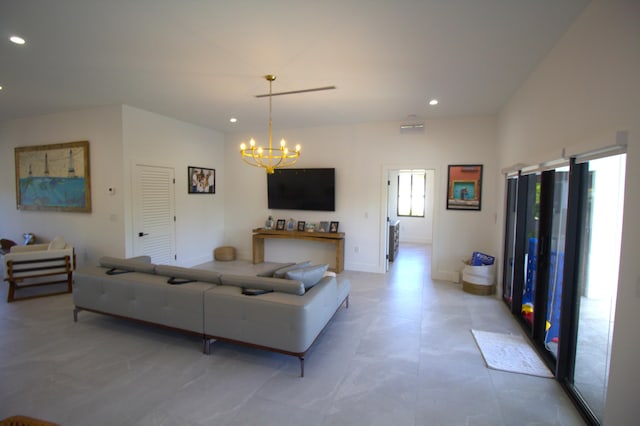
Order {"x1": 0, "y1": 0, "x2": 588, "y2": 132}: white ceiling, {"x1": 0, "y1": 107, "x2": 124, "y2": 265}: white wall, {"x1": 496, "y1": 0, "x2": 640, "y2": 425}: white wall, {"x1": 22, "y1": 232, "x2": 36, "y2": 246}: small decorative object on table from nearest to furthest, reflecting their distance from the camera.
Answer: {"x1": 496, "y1": 0, "x2": 640, "y2": 425}: white wall < {"x1": 0, "y1": 0, "x2": 588, "y2": 132}: white ceiling < {"x1": 0, "y1": 107, "x2": 124, "y2": 265}: white wall < {"x1": 22, "y1": 232, "x2": 36, "y2": 246}: small decorative object on table

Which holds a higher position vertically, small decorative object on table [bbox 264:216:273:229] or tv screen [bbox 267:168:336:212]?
tv screen [bbox 267:168:336:212]

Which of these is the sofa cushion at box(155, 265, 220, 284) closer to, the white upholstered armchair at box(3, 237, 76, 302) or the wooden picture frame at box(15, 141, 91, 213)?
the white upholstered armchair at box(3, 237, 76, 302)

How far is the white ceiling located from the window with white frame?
5.36 metres

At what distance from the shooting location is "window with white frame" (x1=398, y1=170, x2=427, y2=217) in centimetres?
991

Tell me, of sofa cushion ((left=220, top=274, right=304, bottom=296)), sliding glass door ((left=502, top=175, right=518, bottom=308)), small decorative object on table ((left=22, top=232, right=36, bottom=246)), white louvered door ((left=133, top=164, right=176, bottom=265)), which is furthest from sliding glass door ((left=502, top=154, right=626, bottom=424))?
small decorative object on table ((left=22, top=232, right=36, bottom=246))

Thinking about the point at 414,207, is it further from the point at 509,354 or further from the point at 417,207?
the point at 509,354

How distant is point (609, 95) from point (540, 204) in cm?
150

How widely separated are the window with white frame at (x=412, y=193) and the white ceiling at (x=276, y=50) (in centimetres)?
536

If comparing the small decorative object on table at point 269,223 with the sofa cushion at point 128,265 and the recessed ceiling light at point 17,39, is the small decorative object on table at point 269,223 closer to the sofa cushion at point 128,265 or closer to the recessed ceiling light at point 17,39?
the sofa cushion at point 128,265

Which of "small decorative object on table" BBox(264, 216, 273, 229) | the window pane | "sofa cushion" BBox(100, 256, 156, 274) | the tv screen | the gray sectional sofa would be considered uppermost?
the tv screen

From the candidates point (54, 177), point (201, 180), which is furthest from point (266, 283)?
point (54, 177)

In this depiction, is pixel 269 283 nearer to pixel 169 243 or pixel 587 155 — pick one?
pixel 587 155

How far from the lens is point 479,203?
5.32 metres

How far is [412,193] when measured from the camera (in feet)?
33.0
